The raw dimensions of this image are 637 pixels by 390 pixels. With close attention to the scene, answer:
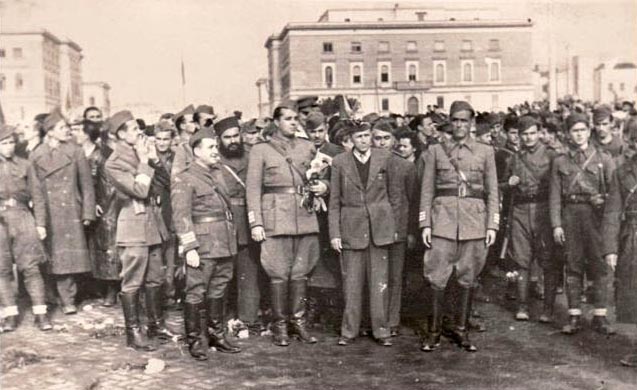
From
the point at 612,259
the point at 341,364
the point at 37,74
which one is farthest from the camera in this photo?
the point at 37,74

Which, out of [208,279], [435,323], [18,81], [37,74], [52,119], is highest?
[37,74]

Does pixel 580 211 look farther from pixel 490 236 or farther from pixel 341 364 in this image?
pixel 341 364

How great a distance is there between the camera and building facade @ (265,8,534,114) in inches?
446

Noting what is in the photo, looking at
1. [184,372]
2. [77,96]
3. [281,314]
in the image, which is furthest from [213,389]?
[77,96]

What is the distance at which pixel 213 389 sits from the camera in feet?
15.9

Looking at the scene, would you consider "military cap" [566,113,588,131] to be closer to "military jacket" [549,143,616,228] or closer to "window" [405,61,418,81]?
"military jacket" [549,143,616,228]

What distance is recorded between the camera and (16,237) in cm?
656

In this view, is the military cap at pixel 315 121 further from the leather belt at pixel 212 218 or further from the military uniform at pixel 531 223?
the military uniform at pixel 531 223

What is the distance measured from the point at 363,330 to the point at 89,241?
318cm

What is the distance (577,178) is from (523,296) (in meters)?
1.26

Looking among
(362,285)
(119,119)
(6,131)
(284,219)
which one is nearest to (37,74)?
(6,131)

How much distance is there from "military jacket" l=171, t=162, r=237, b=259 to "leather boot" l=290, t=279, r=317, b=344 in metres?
0.62

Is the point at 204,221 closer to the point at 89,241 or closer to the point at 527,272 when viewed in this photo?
the point at 89,241

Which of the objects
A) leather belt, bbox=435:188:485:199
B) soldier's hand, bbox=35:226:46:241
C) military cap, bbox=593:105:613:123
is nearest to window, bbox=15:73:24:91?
soldier's hand, bbox=35:226:46:241
